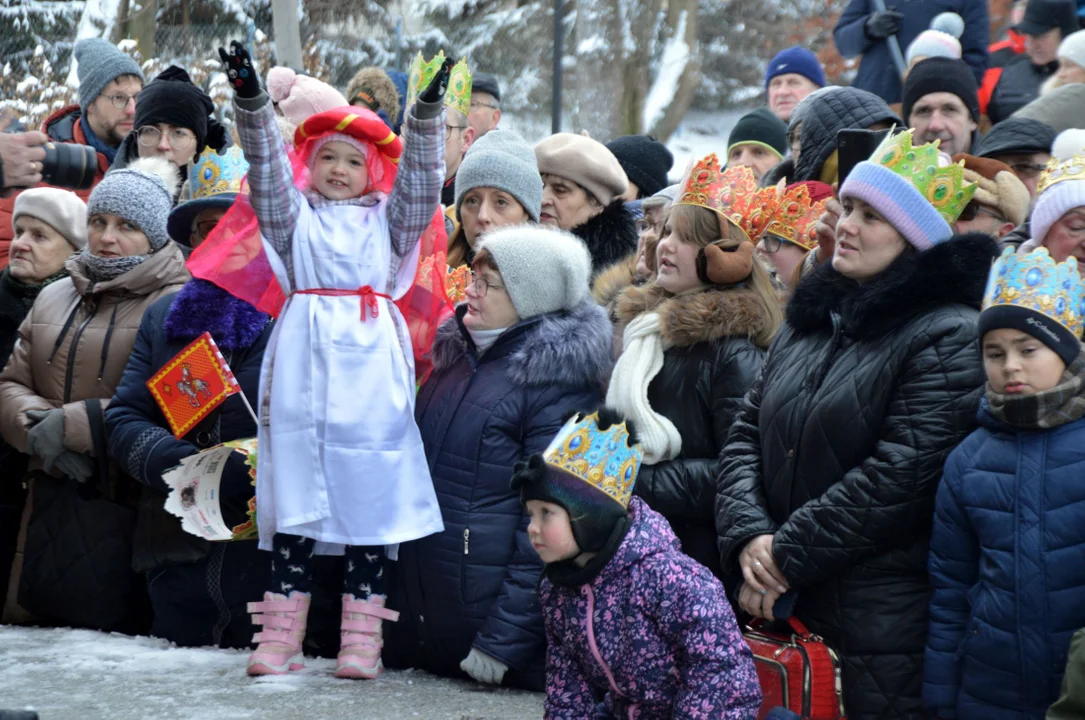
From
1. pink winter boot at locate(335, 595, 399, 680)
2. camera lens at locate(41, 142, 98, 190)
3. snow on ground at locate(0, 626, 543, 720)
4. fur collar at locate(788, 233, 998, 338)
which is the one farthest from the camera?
camera lens at locate(41, 142, 98, 190)

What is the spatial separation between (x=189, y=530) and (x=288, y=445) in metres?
0.60

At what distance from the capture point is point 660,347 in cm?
486

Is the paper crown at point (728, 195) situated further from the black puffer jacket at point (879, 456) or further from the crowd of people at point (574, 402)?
the black puffer jacket at point (879, 456)

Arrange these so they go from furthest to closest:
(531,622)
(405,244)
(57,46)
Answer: (57,46), (405,244), (531,622)

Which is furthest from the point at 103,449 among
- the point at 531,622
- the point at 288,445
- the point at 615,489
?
the point at 615,489

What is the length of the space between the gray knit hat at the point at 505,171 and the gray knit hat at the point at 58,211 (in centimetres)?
184

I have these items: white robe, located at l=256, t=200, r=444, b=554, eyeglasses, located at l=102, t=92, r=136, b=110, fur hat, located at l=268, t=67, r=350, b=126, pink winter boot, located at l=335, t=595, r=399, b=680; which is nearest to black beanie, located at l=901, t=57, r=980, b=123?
white robe, located at l=256, t=200, r=444, b=554

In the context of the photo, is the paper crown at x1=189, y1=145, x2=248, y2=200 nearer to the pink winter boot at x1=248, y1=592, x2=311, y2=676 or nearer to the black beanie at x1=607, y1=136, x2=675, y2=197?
the black beanie at x1=607, y1=136, x2=675, y2=197

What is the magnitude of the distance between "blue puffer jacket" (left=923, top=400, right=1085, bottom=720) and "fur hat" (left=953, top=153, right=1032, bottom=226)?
4.27ft

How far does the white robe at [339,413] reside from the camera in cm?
480

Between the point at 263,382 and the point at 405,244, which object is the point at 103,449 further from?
the point at 405,244

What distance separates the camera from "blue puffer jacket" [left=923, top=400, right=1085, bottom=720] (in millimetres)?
3621

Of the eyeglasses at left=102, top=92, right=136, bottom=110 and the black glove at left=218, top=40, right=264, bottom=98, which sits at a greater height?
the eyeglasses at left=102, top=92, right=136, bottom=110

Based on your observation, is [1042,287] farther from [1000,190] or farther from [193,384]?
[193,384]
